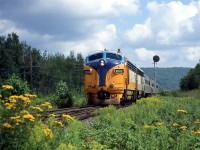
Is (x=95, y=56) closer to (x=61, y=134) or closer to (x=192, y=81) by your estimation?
(x=61, y=134)

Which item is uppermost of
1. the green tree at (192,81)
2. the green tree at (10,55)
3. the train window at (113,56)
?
the green tree at (10,55)

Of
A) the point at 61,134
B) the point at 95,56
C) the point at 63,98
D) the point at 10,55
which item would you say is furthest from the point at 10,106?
the point at 10,55

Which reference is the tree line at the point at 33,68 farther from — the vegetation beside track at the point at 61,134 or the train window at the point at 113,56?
the vegetation beside track at the point at 61,134

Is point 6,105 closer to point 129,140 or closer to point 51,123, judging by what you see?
point 51,123

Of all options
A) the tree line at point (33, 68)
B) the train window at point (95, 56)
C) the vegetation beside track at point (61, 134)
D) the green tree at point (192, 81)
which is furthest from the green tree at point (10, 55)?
the vegetation beside track at point (61, 134)

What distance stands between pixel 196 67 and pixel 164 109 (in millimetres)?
85342

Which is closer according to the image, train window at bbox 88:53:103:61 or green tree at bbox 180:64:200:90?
train window at bbox 88:53:103:61

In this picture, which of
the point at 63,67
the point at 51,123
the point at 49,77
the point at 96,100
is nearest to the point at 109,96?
the point at 96,100

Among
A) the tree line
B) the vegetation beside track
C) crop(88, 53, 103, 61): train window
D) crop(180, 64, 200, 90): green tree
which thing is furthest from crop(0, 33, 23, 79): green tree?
the vegetation beside track

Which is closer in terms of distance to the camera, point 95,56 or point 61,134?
point 61,134

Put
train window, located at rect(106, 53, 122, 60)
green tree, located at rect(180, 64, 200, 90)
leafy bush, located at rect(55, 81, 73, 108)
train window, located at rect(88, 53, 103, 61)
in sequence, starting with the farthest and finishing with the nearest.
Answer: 1. green tree, located at rect(180, 64, 200, 90)
2. leafy bush, located at rect(55, 81, 73, 108)
3. train window, located at rect(88, 53, 103, 61)
4. train window, located at rect(106, 53, 122, 60)

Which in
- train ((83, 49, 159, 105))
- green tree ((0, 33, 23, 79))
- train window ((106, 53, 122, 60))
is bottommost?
train ((83, 49, 159, 105))

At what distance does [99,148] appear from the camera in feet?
21.6

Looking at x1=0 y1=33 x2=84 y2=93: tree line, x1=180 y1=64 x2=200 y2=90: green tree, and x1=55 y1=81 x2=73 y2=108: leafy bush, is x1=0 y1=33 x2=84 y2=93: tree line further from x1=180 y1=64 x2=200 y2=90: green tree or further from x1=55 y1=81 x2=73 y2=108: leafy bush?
x1=55 y1=81 x2=73 y2=108: leafy bush
